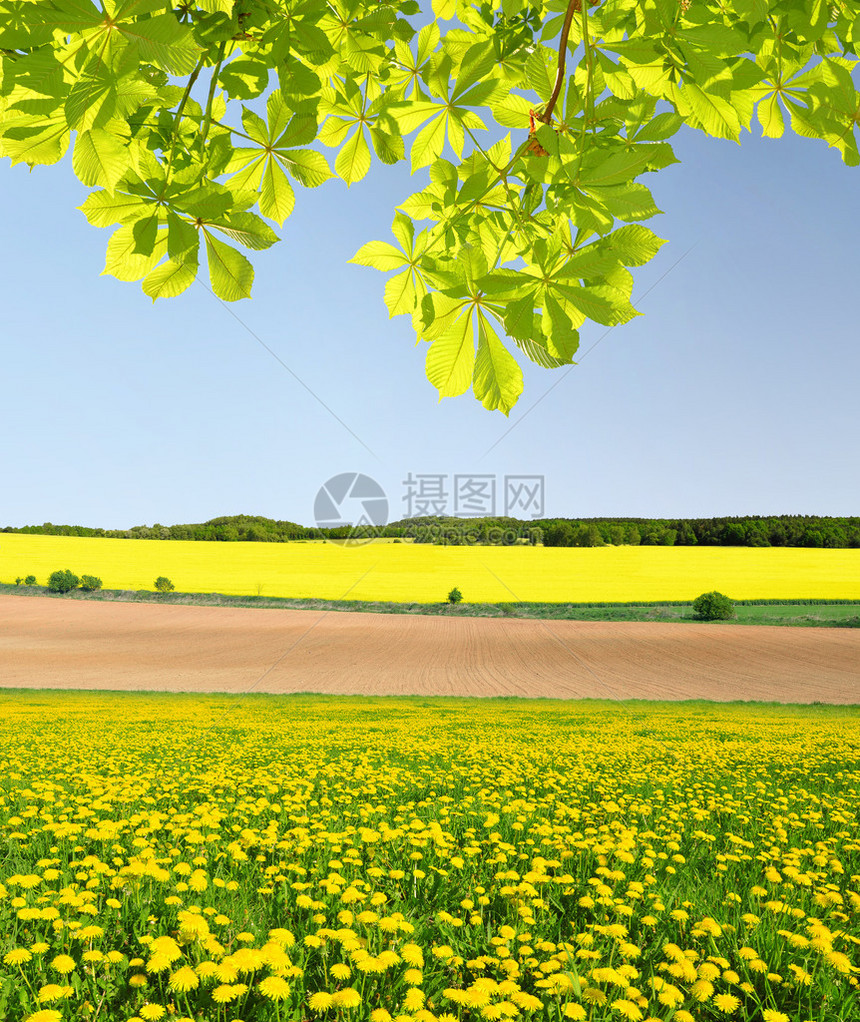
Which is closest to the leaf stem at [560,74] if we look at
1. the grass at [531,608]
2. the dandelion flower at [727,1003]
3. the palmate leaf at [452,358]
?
the palmate leaf at [452,358]

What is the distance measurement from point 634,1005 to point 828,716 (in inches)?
661

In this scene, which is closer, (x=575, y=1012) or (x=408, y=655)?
(x=575, y=1012)

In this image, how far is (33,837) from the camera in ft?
12.7

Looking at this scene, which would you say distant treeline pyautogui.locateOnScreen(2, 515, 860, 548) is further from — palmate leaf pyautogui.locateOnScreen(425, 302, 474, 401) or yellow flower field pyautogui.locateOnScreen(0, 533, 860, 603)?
palmate leaf pyautogui.locateOnScreen(425, 302, 474, 401)

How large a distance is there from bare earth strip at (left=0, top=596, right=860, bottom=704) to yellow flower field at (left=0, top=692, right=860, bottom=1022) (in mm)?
13943

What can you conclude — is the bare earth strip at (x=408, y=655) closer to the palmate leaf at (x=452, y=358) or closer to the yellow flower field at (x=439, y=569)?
the yellow flower field at (x=439, y=569)

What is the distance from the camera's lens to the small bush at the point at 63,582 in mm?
40594

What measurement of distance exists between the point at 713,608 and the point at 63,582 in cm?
4249

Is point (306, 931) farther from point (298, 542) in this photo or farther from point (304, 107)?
point (298, 542)

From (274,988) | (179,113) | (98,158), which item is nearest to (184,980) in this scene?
(274,988)

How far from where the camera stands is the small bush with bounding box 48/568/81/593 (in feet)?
133

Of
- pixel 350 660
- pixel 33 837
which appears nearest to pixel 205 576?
pixel 350 660

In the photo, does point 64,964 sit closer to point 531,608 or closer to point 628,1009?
point 628,1009

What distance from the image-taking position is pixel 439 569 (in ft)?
153
